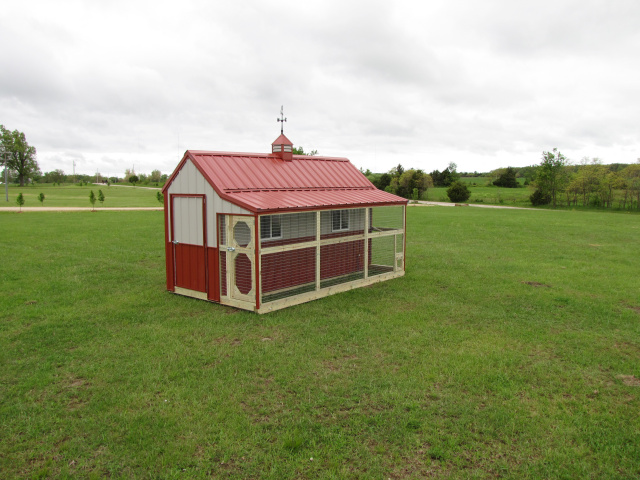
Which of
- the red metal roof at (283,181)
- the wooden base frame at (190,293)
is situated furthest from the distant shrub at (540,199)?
the wooden base frame at (190,293)

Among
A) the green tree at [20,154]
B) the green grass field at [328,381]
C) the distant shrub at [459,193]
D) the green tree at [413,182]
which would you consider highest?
the green tree at [20,154]

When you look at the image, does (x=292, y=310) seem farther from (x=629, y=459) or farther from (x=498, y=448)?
(x=629, y=459)

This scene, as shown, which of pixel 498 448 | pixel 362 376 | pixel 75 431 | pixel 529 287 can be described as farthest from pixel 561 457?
pixel 529 287

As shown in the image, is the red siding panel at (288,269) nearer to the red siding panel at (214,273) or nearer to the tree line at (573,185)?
the red siding panel at (214,273)

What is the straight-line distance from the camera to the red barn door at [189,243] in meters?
10.7

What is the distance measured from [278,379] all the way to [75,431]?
2.52 m

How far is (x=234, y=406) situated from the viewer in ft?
19.2

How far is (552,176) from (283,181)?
43516mm

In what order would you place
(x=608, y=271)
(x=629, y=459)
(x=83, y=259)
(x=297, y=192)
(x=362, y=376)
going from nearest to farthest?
(x=629, y=459) → (x=362, y=376) → (x=297, y=192) → (x=608, y=271) → (x=83, y=259)

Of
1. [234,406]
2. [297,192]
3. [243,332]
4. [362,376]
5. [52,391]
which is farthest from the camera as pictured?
[297,192]

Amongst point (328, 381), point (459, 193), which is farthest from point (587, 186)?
point (328, 381)

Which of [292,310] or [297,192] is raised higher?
[297,192]

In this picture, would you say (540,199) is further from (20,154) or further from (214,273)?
(20,154)

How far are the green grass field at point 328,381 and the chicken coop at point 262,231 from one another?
0.66 meters
